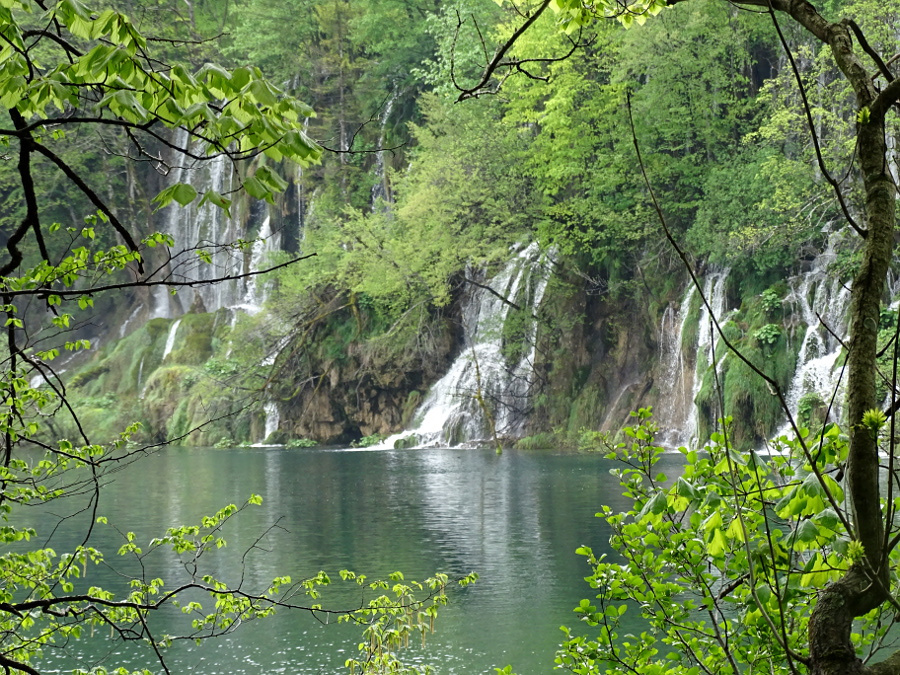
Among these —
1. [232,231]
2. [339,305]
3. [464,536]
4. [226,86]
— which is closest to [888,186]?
[226,86]

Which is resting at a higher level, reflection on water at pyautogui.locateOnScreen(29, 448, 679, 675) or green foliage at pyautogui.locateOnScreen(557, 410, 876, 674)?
green foliage at pyautogui.locateOnScreen(557, 410, 876, 674)

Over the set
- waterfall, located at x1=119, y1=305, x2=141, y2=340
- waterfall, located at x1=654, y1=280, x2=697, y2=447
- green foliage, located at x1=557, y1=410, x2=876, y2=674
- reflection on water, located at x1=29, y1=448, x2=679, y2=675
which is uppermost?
waterfall, located at x1=119, y1=305, x2=141, y2=340

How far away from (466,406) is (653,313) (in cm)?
612

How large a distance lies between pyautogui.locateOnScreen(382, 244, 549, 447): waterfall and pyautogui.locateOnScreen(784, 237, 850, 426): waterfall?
855 cm

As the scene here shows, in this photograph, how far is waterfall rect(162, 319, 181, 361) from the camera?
37.7 m

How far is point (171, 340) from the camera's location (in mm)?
38094

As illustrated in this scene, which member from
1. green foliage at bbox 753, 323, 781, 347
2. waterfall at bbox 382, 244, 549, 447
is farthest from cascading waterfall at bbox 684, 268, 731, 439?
waterfall at bbox 382, 244, 549, 447

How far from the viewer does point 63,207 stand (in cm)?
4503

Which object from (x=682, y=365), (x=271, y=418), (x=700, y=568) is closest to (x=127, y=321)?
(x=271, y=418)

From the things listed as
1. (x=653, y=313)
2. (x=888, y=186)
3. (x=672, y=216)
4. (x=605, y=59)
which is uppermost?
(x=605, y=59)

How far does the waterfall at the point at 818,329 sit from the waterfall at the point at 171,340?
24.1m

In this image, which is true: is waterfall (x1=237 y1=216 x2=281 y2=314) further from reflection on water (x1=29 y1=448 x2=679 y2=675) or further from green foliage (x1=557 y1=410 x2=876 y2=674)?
green foliage (x1=557 y1=410 x2=876 y2=674)

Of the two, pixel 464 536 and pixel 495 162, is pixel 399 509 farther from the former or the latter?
pixel 495 162

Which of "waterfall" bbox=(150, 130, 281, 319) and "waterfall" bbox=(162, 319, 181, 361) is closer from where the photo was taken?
"waterfall" bbox=(162, 319, 181, 361)
